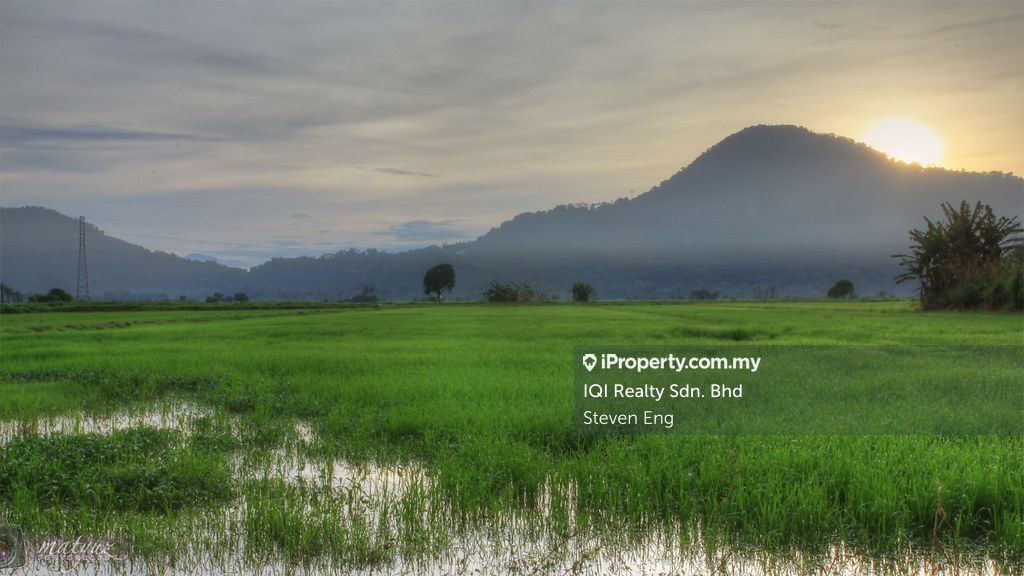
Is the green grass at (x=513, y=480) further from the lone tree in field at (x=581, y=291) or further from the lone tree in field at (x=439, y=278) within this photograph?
the lone tree in field at (x=439, y=278)

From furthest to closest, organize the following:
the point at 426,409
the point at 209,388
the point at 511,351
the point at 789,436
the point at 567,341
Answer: the point at 567,341 → the point at 511,351 → the point at 209,388 → the point at 426,409 → the point at 789,436

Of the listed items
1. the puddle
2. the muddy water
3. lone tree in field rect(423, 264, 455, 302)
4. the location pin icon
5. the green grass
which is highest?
lone tree in field rect(423, 264, 455, 302)

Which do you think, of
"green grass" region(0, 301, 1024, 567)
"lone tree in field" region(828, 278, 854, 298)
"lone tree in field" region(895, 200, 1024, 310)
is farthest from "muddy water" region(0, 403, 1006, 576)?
"lone tree in field" region(828, 278, 854, 298)

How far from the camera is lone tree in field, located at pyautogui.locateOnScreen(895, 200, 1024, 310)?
1292 inches

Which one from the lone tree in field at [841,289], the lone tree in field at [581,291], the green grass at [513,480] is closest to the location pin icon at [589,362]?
the green grass at [513,480]

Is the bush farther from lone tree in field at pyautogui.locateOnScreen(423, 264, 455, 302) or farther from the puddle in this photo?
lone tree in field at pyautogui.locateOnScreen(423, 264, 455, 302)

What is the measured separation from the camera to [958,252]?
114 ft

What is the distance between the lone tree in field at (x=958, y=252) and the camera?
108 ft

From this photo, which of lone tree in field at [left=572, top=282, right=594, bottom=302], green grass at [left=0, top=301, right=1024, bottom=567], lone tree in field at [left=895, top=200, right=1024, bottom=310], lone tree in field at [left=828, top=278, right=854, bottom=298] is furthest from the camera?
lone tree in field at [left=828, top=278, right=854, bottom=298]

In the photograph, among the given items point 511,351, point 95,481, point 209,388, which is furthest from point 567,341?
point 95,481

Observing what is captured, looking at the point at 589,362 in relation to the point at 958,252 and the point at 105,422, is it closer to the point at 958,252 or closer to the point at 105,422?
the point at 105,422

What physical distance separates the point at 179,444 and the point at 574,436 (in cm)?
449

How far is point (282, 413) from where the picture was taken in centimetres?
965

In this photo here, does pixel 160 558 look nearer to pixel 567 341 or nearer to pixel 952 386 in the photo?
pixel 952 386
